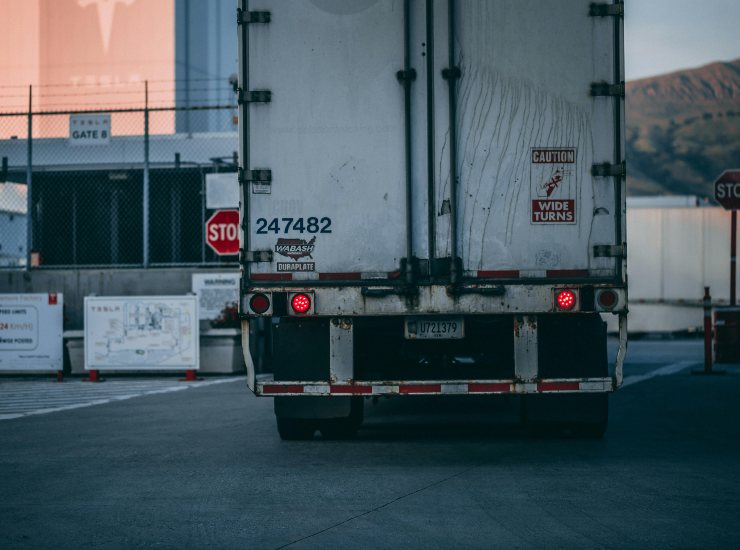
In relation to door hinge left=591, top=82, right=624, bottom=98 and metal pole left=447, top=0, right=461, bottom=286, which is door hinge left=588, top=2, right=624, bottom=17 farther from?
metal pole left=447, top=0, right=461, bottom=286

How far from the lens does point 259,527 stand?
6.47 meters

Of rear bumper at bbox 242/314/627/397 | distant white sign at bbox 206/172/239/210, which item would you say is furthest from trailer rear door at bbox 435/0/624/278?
distant white sign at bbox 206/172/239/210

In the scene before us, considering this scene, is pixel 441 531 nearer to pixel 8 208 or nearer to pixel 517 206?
pixel 517 206

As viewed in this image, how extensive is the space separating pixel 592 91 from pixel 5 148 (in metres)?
22.7

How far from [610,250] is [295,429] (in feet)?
11.0

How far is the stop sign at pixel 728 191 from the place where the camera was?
1850 centimetres

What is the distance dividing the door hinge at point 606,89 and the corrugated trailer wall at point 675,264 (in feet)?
76.5

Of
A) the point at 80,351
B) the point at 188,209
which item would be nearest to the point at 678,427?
the point at 80,351

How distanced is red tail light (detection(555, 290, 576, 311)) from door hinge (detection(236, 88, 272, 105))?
2.83 m

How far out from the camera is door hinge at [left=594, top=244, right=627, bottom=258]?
8.94 meters

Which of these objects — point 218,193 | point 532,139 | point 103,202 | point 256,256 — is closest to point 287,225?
point 256,256

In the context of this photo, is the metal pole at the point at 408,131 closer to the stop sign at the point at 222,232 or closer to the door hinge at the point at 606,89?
the door hinge at the point at 606,89

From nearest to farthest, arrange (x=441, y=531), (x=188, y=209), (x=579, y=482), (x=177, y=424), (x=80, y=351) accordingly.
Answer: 1. (x=441, y=531)
2. (x=579, y=482)
3. (x=177, y=424)
4. (x=80, y=351)
5. (x=188, y=209)

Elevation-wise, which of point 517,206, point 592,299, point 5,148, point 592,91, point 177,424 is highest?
point 5,148
